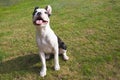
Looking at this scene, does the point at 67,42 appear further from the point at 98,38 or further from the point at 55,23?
the point at 55,23

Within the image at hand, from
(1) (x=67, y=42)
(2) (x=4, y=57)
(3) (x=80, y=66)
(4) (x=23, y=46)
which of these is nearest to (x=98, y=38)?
(1) (x=67, y=42)

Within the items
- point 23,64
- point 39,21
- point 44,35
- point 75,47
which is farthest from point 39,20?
point 75,47

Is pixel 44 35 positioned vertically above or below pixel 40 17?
below

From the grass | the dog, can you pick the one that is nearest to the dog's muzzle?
the dog

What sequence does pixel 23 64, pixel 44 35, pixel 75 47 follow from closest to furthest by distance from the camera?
pixel 44 35
pixel 23 64
pixel 75 47

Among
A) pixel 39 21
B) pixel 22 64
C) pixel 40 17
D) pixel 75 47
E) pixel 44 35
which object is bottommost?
pixel 22 64

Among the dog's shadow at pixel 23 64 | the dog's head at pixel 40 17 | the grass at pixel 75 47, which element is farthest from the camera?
the dog's shadow at pixel 23 64

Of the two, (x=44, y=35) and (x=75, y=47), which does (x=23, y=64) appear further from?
(x=75, y=47)

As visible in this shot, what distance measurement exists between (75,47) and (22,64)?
6.84 ft

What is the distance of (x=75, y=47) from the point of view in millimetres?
9266

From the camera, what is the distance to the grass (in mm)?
7680

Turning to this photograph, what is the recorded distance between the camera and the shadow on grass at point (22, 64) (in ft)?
26.6

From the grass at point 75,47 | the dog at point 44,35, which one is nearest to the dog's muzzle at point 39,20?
the dog at point 44,35

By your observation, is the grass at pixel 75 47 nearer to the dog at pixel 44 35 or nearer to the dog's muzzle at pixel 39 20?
the dog at pixel 44 35
